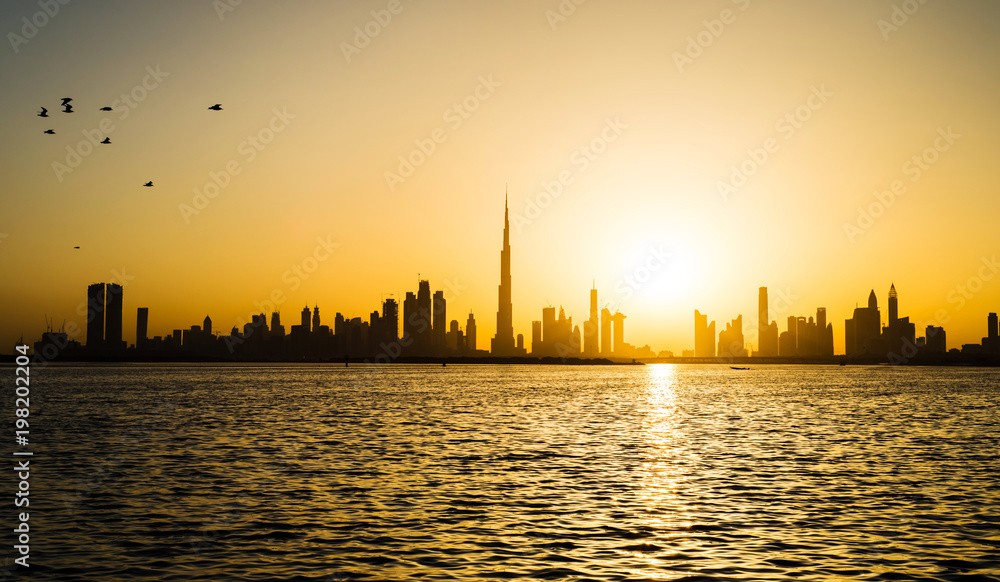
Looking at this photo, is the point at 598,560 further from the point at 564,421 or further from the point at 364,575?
the point at 564,421

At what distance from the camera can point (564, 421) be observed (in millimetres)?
81438

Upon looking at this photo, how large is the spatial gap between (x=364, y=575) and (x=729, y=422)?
65426 millimetres

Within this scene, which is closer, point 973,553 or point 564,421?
point 973,553

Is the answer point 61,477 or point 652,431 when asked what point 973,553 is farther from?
point 652,431

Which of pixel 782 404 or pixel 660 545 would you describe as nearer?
pixel 660 545

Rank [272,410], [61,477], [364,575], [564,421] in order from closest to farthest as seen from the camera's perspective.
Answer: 1. [364,575]
2. [61,477]
3. [564,421]
4. [272,410]

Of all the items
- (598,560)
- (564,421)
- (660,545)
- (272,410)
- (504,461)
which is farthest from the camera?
(272,410)

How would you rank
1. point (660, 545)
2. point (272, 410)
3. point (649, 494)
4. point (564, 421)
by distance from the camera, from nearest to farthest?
point (660, 545)
point (649, 494)
point (564, 421)
point (272, 410)

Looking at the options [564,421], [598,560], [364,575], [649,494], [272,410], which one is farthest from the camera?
[272,410]

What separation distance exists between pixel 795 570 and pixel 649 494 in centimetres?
1319

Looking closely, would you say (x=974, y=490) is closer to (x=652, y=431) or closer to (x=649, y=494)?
(x=649, y=494)

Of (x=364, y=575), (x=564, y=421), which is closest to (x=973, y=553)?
(x=364, y=575)

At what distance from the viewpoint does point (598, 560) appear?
934 inches

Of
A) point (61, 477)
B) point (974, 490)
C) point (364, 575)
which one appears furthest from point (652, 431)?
point (364, 575)
